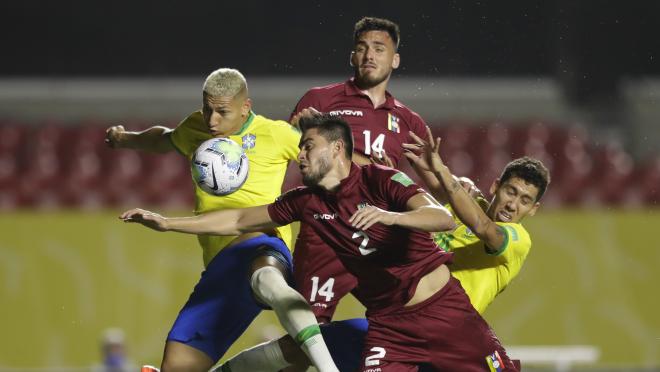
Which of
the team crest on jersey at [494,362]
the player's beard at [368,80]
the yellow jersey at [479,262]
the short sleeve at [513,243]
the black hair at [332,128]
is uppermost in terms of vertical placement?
the player's beard at [368,80]

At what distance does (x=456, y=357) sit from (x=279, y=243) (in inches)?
46.2

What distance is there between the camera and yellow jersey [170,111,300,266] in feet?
19.9

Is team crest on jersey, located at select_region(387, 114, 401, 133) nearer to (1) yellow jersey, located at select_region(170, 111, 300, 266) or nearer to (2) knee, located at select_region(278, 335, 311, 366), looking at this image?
(1) yellow jersey, located at select_region(170, 111, 300, 266)

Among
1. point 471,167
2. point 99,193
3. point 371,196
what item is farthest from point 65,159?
point 371,196

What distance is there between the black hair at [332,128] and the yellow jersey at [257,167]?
2.21 feet

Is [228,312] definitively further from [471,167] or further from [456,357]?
[471,167]

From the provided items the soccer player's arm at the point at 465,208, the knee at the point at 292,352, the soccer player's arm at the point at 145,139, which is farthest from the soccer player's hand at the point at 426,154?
the soccer player's arm at the point at 145,139

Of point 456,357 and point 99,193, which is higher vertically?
point 456,357

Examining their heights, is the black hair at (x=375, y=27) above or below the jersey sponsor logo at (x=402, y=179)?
above

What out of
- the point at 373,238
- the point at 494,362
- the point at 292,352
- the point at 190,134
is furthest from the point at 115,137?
the point at 494,362

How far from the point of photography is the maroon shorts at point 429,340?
18.0ft

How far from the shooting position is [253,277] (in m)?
5.68

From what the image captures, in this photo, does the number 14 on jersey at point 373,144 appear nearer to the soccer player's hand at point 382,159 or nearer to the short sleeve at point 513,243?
the soccer player's hand at point 382,159

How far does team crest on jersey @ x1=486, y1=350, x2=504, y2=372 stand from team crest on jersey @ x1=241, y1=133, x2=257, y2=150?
5.53 feet
